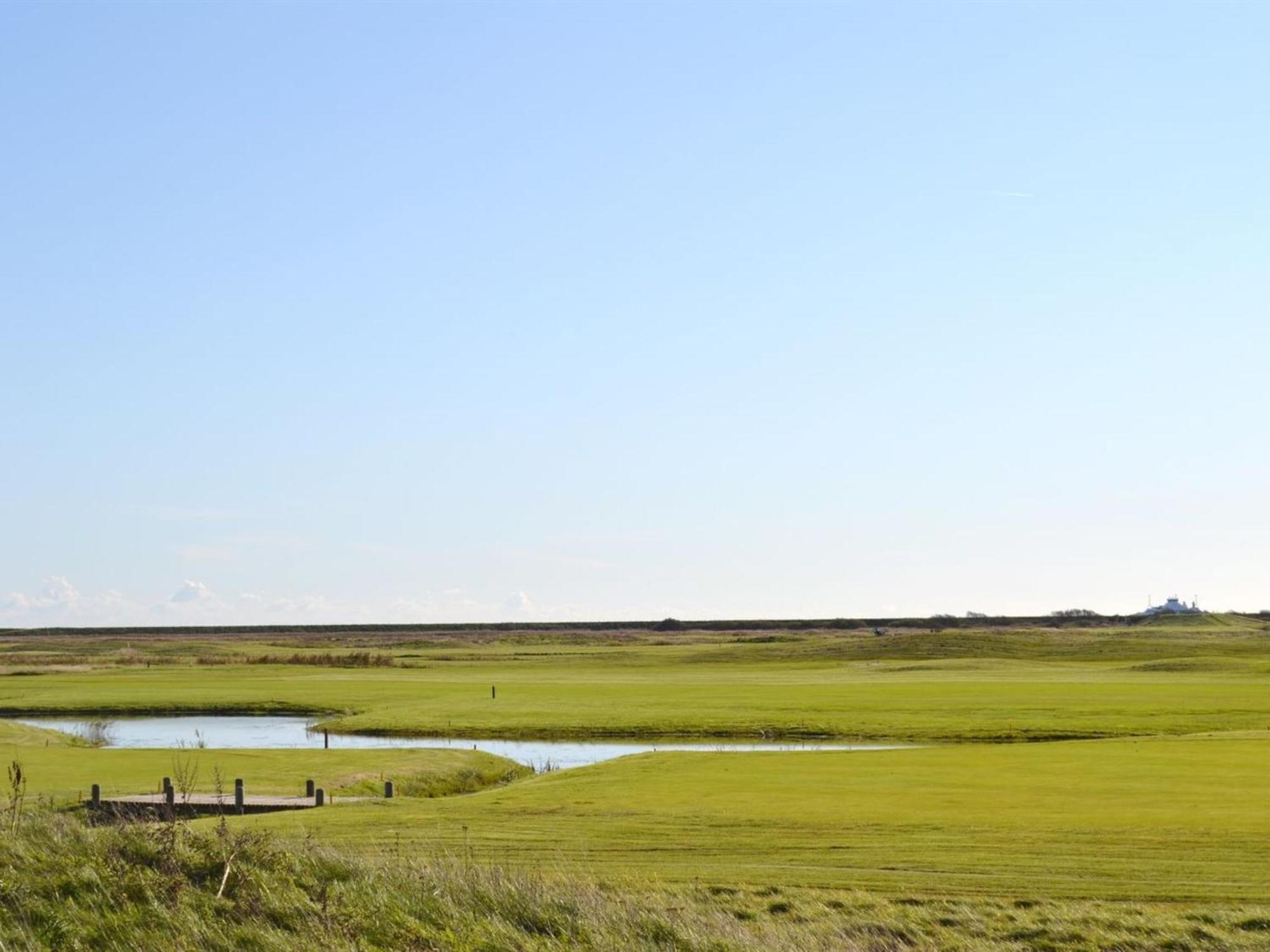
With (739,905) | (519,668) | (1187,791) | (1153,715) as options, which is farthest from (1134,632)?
(739,905)

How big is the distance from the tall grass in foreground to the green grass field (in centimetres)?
31

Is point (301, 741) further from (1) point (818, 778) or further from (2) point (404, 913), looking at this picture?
(2) point (404, 913)

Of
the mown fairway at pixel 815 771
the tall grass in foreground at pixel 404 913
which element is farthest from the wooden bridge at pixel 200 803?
the tall grass in foreground at pixel 404 913

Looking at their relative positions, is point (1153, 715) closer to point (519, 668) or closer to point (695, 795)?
point (695, 795)

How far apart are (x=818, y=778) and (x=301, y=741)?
1161 inches

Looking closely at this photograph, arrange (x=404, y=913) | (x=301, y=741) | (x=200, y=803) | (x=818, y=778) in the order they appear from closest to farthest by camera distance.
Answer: (x=404, y=913), (x=200, y=803), (x=818, y=778), (x=301, y=741)

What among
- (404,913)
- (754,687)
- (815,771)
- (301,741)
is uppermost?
(404,913)

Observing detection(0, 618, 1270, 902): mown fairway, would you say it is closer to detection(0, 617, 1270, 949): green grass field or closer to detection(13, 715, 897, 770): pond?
detection(0, 617, 1270, 949): green grass field

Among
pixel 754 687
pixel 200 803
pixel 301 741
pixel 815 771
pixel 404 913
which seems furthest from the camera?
pixel 754 687

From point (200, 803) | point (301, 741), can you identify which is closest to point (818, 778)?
point (200, 803)

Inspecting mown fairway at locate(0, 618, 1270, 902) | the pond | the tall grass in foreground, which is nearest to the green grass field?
mown fairway at locate(0, 618, 1270, 902)

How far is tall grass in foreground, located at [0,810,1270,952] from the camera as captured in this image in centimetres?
1245

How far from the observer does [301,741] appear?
188ft

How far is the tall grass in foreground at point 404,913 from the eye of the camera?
40.9 ft
